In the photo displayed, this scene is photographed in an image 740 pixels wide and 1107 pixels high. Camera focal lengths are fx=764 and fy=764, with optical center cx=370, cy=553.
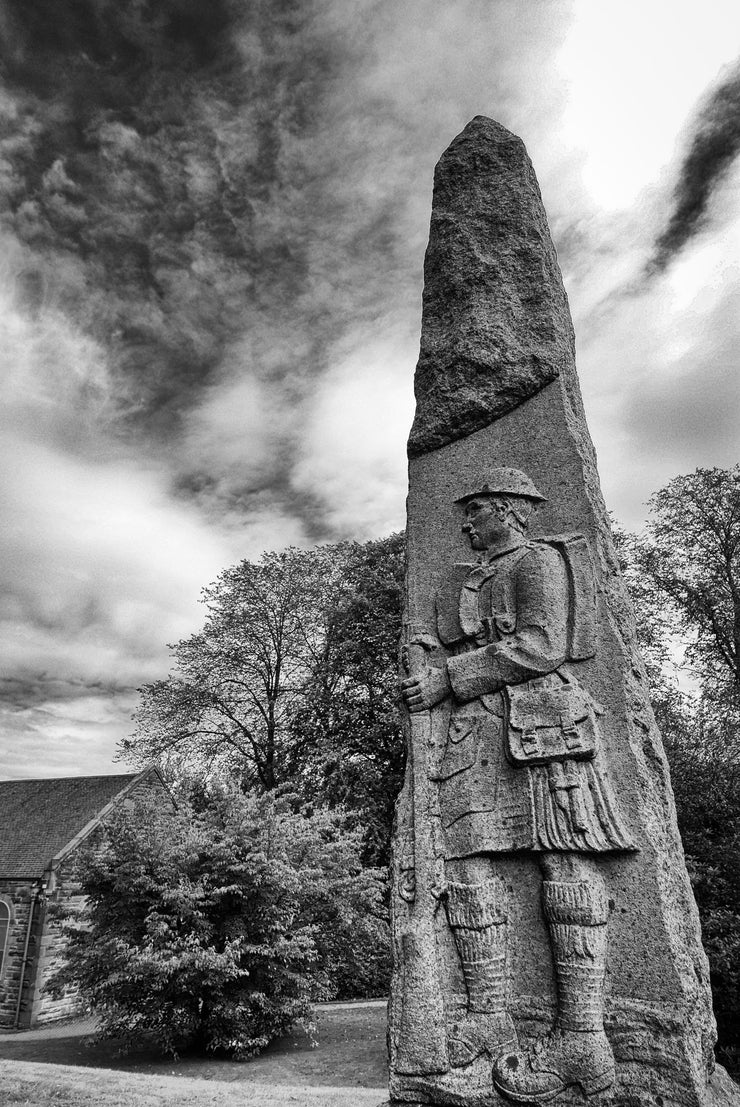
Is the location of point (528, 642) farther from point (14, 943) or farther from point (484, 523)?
point (14, 943)

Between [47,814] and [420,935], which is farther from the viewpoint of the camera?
[47,814]

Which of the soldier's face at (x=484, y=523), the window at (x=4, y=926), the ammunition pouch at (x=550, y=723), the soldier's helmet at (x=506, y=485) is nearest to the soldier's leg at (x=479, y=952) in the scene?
the ammunition pouch at (x=550, y=723)

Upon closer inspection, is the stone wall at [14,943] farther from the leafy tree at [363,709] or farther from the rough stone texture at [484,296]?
the rough stone texture at [484,296]

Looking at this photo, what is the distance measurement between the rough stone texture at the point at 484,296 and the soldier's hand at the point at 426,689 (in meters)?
1.79

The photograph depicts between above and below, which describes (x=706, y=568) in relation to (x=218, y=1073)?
above

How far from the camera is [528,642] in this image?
14.8 feet

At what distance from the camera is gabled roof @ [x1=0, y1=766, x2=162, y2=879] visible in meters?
23.0

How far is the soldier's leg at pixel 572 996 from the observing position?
3510 millimetres

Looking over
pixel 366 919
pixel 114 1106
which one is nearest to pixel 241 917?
pixel 366 919

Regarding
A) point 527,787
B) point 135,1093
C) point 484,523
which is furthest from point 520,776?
point 135,1093

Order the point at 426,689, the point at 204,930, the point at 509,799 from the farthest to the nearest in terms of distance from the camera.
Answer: the point at 204,930
the point at 426,689
the point at 509,799

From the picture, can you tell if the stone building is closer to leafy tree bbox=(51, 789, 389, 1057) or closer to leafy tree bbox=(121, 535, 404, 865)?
leafy tree bbox=(121, 535, 404, 865)

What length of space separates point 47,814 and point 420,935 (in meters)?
25.2

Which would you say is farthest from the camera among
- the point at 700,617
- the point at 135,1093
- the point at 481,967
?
the point at 700,617
